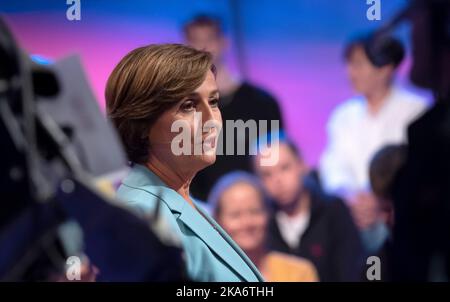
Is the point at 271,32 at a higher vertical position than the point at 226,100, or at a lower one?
higher

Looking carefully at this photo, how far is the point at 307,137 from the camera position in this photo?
315 cm

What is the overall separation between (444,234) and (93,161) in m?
1.14

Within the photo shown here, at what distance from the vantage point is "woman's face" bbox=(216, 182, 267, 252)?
123 inches

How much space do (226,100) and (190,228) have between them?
0.46 metres

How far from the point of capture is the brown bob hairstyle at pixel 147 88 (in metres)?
2.91

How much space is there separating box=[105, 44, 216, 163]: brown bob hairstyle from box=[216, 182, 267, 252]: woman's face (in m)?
0.33

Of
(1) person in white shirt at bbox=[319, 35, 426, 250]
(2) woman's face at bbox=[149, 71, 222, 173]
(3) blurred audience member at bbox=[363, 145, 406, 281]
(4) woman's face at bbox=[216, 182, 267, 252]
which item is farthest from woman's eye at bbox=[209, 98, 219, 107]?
(3) blurred audience member at bbox=[363, 145, 406, 281]

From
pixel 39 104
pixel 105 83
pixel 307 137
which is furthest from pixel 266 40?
pixel 39 104

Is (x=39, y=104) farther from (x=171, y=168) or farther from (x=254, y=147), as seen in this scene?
(x=254, y=147)

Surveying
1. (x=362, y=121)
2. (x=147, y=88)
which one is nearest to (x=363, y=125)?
(x=362, y=121)

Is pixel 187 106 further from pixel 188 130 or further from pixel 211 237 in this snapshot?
pixel 211 237

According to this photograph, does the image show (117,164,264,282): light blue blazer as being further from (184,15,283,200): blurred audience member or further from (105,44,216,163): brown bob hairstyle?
(184,15,283,200): blurred audience member

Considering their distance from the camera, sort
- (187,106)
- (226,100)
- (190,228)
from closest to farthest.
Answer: (190,228)
(187,106)
(226,100)

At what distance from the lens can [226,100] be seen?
10.2ft
